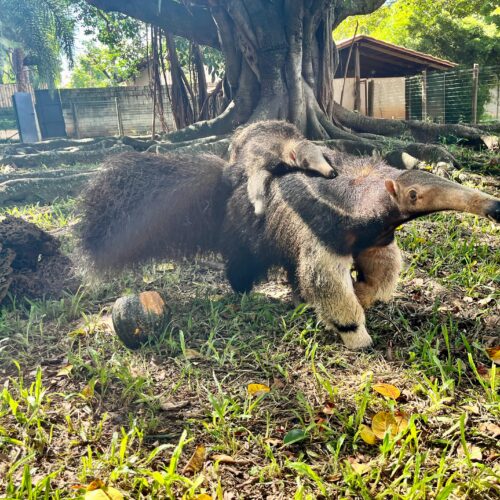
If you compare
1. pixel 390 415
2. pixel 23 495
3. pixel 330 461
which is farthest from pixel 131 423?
pixel 390 415

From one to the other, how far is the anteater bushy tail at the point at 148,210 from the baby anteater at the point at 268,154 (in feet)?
1.02

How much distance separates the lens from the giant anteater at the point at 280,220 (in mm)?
2521

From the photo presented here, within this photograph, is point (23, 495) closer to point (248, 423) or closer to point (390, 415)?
point (248, 423)

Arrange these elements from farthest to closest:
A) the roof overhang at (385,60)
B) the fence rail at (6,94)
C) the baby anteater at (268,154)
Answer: the fence rail at (6,94), the roof overhang at (385,60), the baby anteater at (268,154)

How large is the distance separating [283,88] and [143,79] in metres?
28.7

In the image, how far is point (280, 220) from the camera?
301 centimetres

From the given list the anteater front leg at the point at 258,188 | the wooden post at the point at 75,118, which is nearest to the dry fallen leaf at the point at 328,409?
the anteater front leg at the point at 258,188

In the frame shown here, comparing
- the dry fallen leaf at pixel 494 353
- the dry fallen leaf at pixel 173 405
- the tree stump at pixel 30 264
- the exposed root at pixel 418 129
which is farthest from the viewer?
the exposed root at pixel 418 129

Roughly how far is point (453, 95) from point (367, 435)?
48.4 ft

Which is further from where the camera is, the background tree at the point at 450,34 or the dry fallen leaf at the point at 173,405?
the background tree at the point at 450,34

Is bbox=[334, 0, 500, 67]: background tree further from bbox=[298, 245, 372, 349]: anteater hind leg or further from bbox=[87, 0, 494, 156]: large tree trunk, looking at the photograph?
bbox=[298, 245, 372, 349]: anteater hind leg

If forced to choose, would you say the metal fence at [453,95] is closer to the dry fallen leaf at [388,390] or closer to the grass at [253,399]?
the grass at [253,399]

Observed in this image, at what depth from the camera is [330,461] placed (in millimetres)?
1790

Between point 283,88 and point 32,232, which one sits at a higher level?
point 283,88
